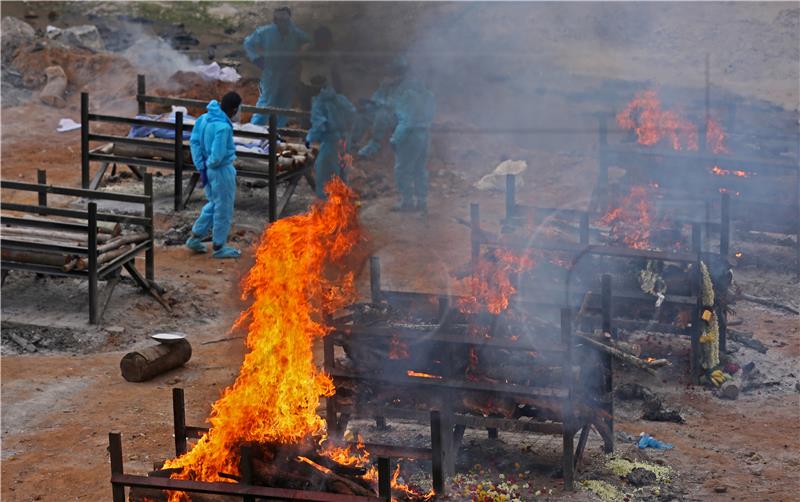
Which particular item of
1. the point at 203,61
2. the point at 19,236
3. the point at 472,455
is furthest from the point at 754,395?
the point at 203,61

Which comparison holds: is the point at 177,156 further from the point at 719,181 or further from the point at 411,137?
the point at 719,181

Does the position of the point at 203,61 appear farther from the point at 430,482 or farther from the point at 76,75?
the point at 430,482

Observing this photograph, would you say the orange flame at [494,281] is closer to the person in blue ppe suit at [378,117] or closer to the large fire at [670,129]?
the large fire at [670,129]

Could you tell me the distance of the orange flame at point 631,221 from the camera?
1218 cm

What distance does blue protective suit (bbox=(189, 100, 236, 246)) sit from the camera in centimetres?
1398

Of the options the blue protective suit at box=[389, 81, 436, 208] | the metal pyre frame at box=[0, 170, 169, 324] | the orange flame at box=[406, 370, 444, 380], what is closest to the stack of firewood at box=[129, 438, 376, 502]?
the orange flame at box=[406, 370, 444, 380]

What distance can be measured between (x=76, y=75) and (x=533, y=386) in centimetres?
1586

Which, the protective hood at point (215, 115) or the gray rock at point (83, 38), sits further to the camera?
the gray rock at point (83, 38)

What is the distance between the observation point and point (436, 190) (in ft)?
58.1

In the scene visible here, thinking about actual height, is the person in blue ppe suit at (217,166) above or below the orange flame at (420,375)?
above

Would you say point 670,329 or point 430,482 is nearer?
point 430,482

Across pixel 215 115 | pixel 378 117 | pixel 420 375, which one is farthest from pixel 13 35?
pixel 420 375

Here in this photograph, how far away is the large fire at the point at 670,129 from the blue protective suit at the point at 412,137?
3.04 metres

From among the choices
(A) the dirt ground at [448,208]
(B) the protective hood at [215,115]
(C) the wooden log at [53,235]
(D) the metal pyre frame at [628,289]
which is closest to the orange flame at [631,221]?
(D) the metal pyre frame at [628,289]
